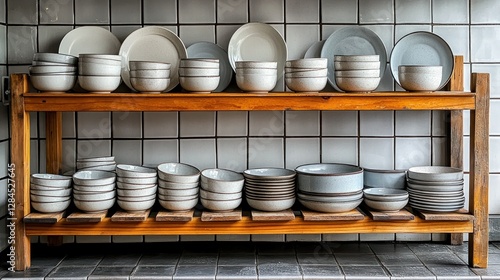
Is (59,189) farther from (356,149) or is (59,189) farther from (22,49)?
(356,149)

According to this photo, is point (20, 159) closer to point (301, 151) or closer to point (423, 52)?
point (301, 151)

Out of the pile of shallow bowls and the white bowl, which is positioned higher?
the white bowl

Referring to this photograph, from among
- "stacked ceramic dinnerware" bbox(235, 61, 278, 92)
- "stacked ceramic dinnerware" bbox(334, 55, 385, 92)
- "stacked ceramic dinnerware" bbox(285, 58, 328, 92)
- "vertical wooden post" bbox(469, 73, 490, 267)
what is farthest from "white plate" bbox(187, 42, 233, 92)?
"vertical wooden post" bbox(469, 73, 490, 267)

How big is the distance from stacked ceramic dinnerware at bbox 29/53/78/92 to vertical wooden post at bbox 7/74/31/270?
0.05 metres

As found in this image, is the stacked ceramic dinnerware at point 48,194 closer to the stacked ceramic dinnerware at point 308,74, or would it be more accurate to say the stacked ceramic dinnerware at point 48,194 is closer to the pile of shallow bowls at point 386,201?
the stacked ceramic dinnerware at point 308,74

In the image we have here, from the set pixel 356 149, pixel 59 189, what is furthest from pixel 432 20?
pixel 59 189

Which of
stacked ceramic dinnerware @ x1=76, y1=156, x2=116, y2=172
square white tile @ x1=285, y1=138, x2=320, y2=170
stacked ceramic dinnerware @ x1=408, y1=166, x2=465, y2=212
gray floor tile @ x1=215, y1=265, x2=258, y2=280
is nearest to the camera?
gray floor tile @ x1=215, y1=265, x2=258, y2=280

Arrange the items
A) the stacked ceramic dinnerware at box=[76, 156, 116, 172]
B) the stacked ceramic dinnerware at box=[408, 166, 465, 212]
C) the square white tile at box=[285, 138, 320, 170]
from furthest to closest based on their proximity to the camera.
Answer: the square white tile at box=[285, 138, 320, 170]
the stacked ceramic dinnerware at box=[76, 156, 116, 172]
the stacked ceramic dinnerware at box=[408, 166, 465, 212]

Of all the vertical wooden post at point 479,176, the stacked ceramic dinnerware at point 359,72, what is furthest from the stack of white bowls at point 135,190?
the vertical wooden post at point 479,176

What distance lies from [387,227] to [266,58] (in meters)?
0.85

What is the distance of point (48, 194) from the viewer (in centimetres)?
217

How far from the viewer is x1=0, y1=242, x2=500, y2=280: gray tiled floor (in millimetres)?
2125

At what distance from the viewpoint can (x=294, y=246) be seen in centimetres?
251

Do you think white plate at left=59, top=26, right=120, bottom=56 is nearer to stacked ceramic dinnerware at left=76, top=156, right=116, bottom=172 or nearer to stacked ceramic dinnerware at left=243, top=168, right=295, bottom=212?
stacked ceramic dinnerware at left=76, top=156, right=116, bottom=172
